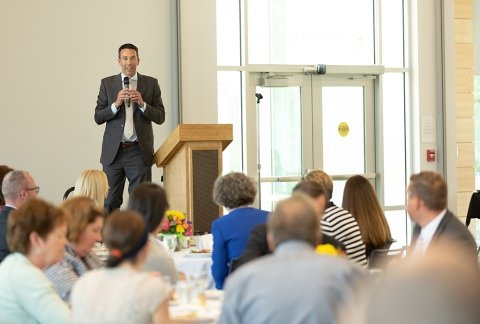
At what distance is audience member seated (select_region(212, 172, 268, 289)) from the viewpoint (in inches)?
222

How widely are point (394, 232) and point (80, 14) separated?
5505 mm

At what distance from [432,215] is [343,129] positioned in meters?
8.12

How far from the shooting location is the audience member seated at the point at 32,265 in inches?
161

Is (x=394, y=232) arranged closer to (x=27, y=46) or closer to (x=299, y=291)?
(x=27, y=46)

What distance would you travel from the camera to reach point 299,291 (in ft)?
10.5

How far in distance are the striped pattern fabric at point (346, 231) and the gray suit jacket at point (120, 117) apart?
3.11 metres

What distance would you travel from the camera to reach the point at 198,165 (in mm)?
8641

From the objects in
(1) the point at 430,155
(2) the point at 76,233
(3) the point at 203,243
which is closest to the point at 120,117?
(3) the point at 203,243

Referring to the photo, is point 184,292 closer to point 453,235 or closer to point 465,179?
point 453,235

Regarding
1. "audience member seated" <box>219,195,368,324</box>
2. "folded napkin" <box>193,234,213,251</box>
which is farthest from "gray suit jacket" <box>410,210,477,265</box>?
"folded napkin" <box>193,234,213,251</box>

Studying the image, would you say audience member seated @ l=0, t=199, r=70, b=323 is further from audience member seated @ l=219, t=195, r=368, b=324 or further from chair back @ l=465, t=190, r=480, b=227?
chair back @ l=465, t=190, r=480, b=227

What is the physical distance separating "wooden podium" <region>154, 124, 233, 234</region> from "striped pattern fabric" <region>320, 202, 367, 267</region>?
98.2 inches

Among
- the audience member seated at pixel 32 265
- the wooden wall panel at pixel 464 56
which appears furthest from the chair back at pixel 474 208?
the audience member seated at pixel 32 265

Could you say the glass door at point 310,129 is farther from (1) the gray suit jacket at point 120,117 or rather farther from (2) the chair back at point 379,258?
(2) the chair back at point 379,258
